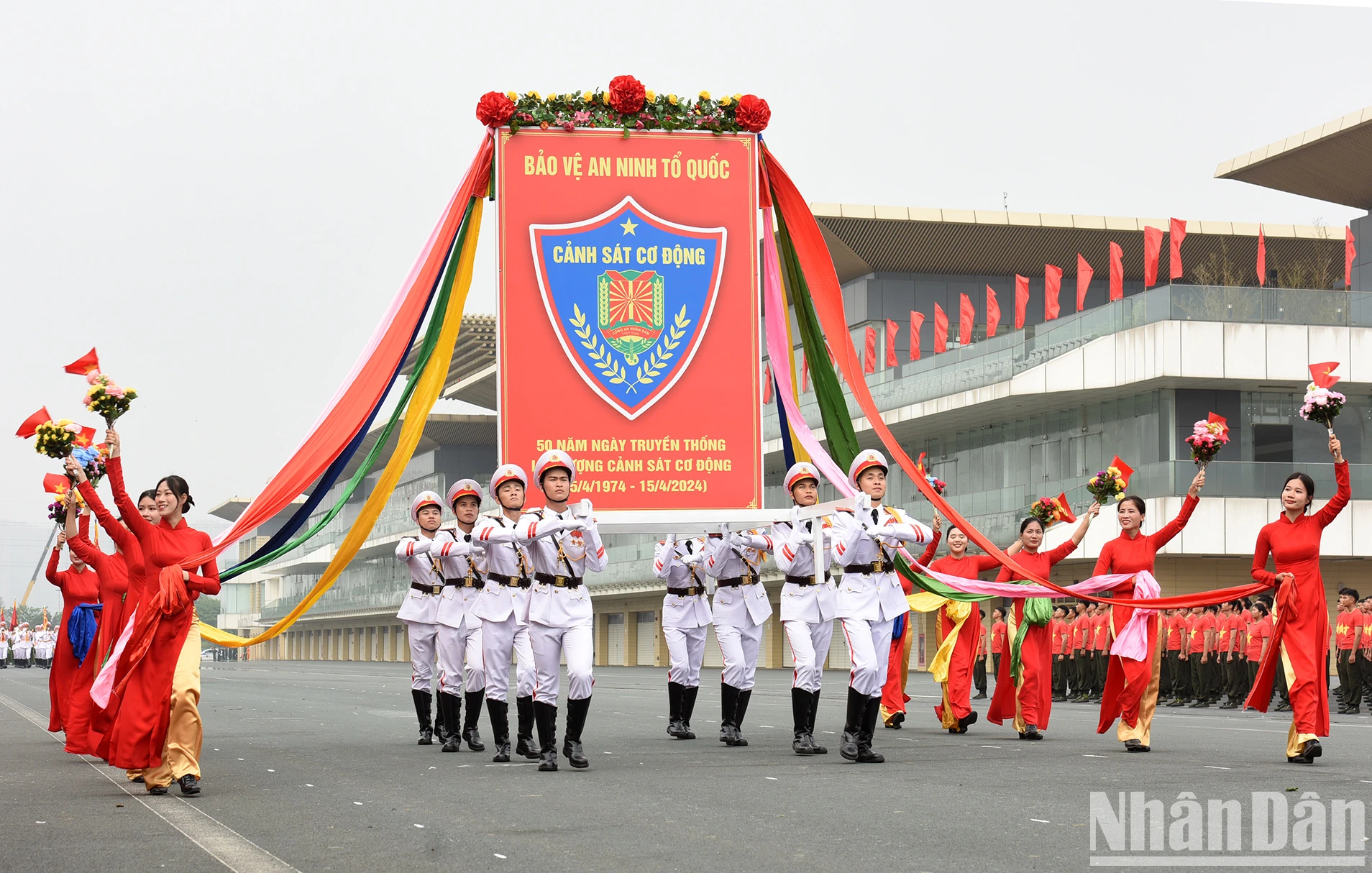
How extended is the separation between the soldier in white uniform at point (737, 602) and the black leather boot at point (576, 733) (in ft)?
9.68

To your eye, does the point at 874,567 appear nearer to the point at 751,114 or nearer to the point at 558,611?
the point at 558,611

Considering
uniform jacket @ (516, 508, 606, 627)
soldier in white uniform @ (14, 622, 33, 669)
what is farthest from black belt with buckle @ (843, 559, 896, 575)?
soldier in white uniform @ (14, 622, 33, 669)

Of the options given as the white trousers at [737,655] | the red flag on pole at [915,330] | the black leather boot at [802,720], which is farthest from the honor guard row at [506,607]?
the red flag on pole at [915,330]

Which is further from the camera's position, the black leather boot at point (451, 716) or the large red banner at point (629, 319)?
the black leather boot at point (451, 716)

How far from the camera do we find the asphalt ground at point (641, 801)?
695 centimetres

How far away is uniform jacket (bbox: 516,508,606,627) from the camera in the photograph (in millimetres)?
10727

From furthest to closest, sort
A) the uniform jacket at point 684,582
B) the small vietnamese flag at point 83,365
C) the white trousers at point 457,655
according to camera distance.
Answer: the uniform jacket at point 684,582
the white trousers at point 457,655
the small vietnamese flag at point 83,365

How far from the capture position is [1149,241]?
133 ft

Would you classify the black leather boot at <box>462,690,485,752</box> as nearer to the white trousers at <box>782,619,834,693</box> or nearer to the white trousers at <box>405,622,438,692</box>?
the white trousers at <box>405,622,438,692</box>

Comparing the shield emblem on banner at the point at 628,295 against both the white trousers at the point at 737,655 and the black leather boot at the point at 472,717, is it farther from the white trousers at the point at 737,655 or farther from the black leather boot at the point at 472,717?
the black leather boot at the point at 472,717

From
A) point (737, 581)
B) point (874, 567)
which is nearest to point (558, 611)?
point (874, 567)

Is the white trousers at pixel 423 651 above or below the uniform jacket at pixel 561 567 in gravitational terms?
below

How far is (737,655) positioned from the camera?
14.1 m

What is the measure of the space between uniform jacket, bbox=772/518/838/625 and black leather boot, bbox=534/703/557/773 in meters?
2.21
